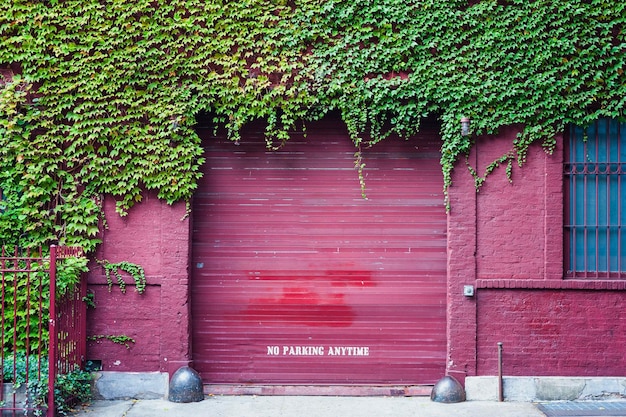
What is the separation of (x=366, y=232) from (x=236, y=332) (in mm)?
2360

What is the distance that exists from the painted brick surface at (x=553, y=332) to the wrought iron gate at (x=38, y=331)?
215 inches

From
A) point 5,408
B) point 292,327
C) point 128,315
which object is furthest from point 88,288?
point 292,327

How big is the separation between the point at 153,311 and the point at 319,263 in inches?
95.3

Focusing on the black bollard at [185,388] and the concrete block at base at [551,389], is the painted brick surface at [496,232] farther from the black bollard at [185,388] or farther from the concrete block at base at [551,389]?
the black bollard at [185,388]

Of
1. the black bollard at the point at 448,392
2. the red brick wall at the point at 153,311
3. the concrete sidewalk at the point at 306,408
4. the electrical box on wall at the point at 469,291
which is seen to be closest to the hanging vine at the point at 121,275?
the red brick wall at the point at 153,311

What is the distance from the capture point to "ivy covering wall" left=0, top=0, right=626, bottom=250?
877 cm

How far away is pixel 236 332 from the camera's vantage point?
9297 mm

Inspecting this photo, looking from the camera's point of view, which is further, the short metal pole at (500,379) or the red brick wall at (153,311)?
the red brick wall at (153,311)

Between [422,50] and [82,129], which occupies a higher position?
[422,50]

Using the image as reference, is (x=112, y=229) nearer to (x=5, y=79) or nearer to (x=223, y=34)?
(x=5, y=79)

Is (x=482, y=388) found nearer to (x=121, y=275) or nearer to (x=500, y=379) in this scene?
(x=500, y=379)

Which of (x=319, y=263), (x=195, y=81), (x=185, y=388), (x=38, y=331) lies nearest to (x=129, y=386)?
(x=185, y=388)

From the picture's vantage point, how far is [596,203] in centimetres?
894

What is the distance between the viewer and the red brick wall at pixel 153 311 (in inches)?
352
